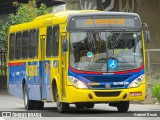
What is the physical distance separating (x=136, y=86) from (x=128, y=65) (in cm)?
63

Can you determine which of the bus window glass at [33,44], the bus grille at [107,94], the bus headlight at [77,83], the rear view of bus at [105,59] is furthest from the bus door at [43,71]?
the bus grille at [107,94]

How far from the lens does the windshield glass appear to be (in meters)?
21.5

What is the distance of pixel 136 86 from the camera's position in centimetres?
2162

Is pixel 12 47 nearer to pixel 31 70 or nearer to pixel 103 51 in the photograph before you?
pixel 31 70

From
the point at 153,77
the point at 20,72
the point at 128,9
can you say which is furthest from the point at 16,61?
the point at 128,9

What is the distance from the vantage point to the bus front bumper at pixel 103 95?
21172mm

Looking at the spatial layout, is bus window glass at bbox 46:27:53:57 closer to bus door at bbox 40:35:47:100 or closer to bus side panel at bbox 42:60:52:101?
bus side panel at bbox 42:60:52:101

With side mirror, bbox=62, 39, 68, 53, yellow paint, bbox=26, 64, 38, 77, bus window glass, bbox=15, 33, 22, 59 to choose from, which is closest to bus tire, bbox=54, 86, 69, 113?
side mirror, bbox=62, 39, 68, 53

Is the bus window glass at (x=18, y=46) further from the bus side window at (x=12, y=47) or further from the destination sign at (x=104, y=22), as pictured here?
the destination sign at (x=104, y=22)

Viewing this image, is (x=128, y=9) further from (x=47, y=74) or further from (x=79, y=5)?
(x=47, y=74)

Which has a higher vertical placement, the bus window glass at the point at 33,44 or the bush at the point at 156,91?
the bus window glass at the point at 33,44

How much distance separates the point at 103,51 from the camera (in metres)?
21.7

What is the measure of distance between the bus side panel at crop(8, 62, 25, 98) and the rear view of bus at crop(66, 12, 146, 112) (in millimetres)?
5257

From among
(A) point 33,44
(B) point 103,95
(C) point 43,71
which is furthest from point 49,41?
(B) point 103,95
